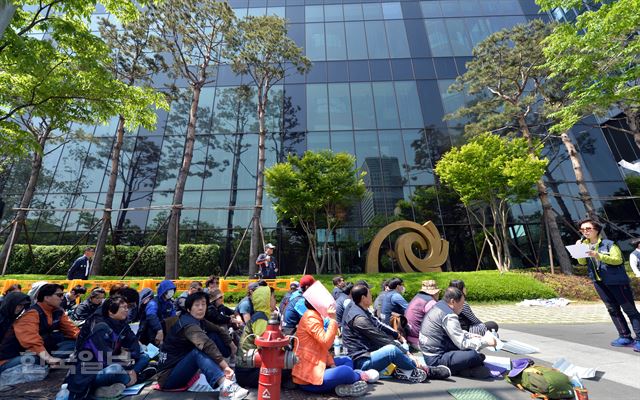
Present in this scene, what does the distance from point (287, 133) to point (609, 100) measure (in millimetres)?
14268

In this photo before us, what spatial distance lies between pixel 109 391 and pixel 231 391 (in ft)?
4.44

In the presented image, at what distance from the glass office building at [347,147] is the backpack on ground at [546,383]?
11113mm

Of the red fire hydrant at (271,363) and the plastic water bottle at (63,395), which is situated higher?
the red fire hydrant at (271,363)

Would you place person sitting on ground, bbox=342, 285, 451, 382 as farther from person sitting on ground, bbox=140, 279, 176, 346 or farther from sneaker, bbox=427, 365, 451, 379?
person sitting on ground, bbox=140, 279, 176, 346

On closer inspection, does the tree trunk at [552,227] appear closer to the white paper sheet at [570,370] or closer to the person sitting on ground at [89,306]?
the white paper sheet at [570,370]

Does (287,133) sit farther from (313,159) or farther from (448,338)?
(448,338)

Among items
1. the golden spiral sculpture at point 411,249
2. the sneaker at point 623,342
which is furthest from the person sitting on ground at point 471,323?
the golden spiral sculpture at point 411,249

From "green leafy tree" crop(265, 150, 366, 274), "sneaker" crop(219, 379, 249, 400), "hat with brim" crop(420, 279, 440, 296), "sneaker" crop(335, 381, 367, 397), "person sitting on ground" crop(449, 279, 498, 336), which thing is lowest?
"sneaker" crop(335, 381, 367, 397)

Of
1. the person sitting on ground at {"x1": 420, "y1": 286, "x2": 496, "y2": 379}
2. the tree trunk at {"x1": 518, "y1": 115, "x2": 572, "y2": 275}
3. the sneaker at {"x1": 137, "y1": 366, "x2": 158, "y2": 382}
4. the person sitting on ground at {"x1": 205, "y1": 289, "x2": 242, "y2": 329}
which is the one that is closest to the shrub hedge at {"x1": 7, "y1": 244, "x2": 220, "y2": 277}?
the person sitting on ground at {"x1": 205, "y1": 289, "x2": 242, "y2": 329}

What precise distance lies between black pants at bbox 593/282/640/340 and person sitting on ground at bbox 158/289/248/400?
6.21 m

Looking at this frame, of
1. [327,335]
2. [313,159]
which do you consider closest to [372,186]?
[313,159]

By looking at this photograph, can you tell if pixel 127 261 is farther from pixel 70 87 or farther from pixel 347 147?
pixel 347 147

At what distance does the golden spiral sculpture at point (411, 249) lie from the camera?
41.5ft

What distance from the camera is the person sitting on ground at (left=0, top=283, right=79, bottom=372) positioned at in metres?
3.69
